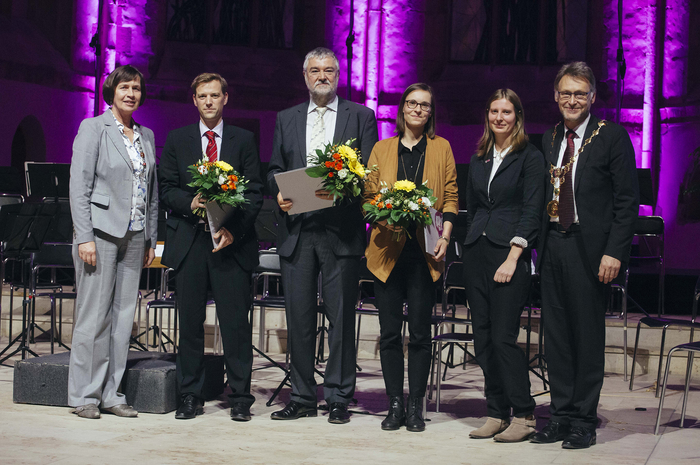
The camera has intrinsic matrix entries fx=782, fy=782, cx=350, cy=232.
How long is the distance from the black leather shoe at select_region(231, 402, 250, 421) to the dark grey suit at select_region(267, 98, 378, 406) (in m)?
0.27

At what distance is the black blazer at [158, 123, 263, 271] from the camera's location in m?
4.32

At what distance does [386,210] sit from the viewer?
3865 mm

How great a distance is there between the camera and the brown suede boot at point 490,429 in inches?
156

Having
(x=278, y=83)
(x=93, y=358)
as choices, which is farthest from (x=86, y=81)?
(x=93, y=358)

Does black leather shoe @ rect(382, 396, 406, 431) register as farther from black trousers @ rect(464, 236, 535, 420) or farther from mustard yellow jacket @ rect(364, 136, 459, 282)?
mustard yellow jacket @ rect(364, 136, 459, 282)

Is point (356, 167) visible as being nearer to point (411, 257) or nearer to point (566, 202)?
point (411, 257)

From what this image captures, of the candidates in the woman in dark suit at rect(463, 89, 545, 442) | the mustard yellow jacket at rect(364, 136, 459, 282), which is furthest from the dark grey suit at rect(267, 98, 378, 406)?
the woman in dark suit at rect(463, 89, 545, 442)

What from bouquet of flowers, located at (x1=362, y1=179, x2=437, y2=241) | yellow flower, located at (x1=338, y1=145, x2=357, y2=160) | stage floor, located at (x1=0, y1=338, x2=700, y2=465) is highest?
yellow flower, located at (x1=338, y1=145, x2=357, y2=160)

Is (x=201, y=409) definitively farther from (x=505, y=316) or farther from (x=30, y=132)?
(x=30, y=132)

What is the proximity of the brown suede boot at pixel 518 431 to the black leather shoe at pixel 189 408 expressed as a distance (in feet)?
5.37

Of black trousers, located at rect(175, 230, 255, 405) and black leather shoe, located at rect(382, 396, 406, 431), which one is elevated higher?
black trousers, located at rect(175, 230, 255, 405)

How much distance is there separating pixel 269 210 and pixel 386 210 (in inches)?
117

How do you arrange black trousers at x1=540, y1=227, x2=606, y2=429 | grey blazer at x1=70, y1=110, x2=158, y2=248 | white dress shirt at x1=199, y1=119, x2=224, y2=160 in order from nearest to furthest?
black trousers at x1=540, y1=227, x2=606, y2=429
grey blazer at x1=70, y1=110, x2=158, y2=248
white dress shirt at x1=199, y1=119, x2=224, y2=160

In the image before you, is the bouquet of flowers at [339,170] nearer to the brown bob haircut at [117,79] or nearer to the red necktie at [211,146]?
the red necktie at [211,146]
